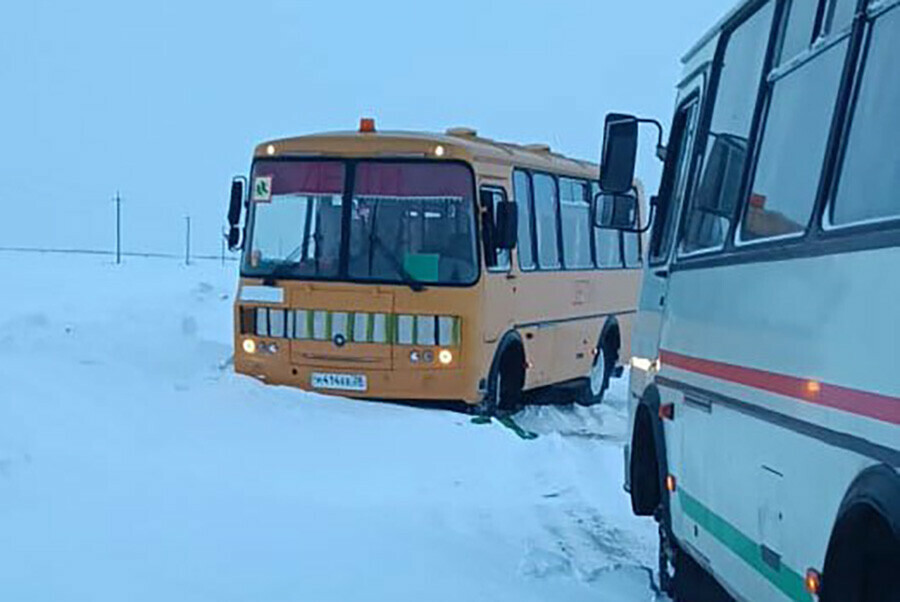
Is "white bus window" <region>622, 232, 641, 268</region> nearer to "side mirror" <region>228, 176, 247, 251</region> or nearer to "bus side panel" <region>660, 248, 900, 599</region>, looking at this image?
"side mirror" <region>228, 176, 247, 251</region>

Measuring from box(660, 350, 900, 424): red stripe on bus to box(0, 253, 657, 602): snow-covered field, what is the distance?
5.81ft

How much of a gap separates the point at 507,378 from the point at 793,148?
940 cm

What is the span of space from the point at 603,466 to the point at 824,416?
269 inches

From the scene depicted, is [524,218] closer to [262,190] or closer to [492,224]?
[492,224]

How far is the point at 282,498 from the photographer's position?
7883 mm

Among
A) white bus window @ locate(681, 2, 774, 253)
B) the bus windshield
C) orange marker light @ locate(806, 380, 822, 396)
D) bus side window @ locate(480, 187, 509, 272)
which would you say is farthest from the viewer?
bus side window @ locate(480, 187, 509, 272)

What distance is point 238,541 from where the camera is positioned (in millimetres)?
6684

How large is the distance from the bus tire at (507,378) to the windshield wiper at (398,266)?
1.20m

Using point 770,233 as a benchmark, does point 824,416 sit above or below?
below

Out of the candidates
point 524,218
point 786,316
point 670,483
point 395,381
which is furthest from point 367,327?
point 786,316

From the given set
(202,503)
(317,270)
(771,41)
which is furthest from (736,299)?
(317,270)

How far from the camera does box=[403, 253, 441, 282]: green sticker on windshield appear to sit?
1219 centimetres

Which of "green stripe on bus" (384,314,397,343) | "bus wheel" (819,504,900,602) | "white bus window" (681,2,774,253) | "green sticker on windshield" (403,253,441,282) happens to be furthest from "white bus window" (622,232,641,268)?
"bus wheel" (819,504,900,602)

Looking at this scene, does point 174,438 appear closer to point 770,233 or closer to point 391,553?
point 391,553
